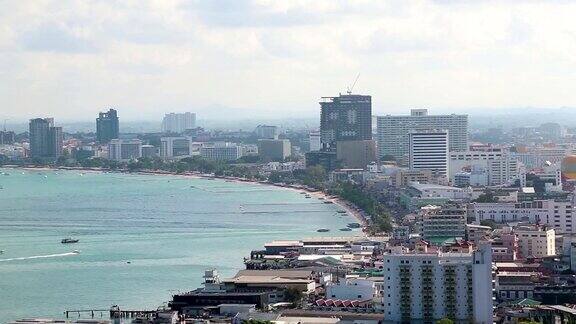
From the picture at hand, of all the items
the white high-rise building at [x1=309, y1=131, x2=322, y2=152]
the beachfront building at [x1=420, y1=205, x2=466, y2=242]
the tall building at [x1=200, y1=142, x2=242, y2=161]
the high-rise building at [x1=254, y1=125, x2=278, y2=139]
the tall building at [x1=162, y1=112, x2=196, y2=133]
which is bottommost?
the beachfront building at [x1=420, y1=205, x2=466, y2=242]

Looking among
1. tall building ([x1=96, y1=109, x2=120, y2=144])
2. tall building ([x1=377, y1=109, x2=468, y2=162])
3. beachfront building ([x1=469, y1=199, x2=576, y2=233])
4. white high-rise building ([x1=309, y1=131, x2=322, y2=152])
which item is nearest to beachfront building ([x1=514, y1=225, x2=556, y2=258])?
beachfront building ([x1=469, y1=199, x2=576, y2=233])

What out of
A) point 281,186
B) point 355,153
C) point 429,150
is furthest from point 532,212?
point 355,153

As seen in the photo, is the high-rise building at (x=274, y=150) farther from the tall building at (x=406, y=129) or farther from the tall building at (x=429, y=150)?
the tall building at (x=429, y=150)

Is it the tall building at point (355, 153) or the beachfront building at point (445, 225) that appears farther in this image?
the tall building at point (355, 153)

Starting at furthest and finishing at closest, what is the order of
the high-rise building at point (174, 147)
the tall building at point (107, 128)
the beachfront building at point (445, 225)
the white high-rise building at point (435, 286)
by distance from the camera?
the tall building at point (107, 128)
the high-rise building at point (174, 147)
the beachfront building at point (445, 225)
the white high-rise building at point (435, 286)

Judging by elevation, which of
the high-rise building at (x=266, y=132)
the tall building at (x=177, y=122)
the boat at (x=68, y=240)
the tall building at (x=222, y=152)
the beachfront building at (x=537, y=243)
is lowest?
the boat at (x=68, y=240)

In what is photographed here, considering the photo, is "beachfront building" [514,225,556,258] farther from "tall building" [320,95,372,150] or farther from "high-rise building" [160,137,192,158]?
"high-rise building" [160,137,192,158]

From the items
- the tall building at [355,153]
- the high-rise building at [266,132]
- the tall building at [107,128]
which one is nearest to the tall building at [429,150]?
the tall building at [355,153]
